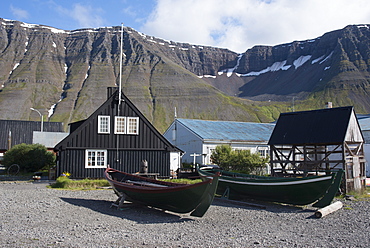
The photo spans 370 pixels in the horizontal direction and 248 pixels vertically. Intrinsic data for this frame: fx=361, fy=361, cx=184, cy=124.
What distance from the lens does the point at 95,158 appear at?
26.9 meters

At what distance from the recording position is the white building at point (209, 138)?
1425 inches

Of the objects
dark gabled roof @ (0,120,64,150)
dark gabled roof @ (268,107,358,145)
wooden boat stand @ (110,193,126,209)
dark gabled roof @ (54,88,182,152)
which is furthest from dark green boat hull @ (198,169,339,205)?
dark gabled roof @ (0,120,64,150)

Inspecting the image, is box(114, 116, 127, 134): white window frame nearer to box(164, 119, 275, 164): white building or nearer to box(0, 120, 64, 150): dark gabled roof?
box(164, 119, 275, 164): white building

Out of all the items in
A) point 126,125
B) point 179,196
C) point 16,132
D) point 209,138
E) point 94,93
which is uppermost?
point 94,93

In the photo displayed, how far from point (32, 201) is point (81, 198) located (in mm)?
2372

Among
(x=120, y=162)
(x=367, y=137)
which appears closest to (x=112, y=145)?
(x=120, y=162)

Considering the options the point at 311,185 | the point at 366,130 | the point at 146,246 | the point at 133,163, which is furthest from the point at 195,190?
the point at 366,130

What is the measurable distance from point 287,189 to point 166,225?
7.28 m

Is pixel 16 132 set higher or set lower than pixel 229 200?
higher

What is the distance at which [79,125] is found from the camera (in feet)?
92.7

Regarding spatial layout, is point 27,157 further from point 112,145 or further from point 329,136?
point 329,136

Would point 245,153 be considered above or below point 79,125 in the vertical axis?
below

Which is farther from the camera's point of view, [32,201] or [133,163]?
[133,163]

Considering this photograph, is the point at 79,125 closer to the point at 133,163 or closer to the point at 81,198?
the point at 133,163
